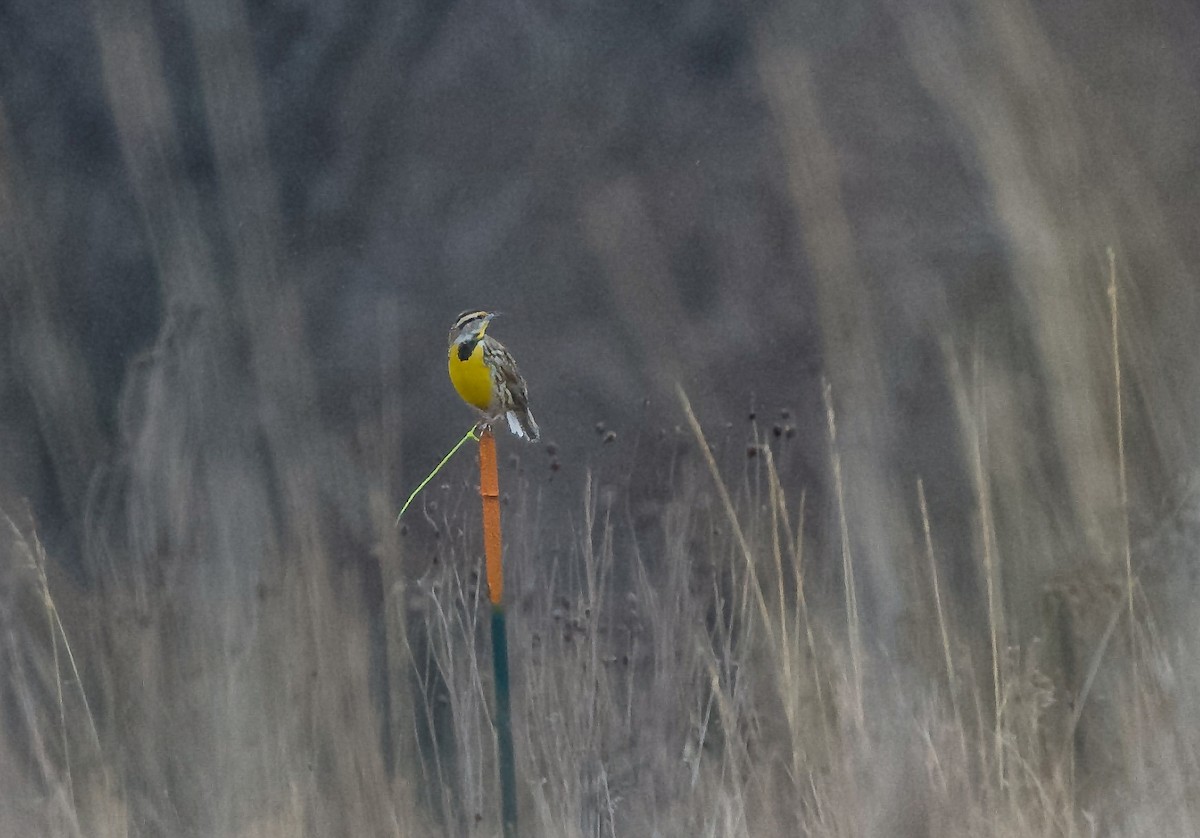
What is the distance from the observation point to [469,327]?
183 centimetres

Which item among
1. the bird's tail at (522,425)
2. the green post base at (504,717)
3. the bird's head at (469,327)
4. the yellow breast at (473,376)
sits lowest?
the green post base at (504,717)

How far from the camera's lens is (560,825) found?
6.46 feet

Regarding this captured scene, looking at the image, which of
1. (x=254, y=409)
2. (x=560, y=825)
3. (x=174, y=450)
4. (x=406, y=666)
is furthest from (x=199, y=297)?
(x=560, y=825)

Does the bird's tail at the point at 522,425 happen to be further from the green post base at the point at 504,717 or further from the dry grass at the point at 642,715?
the green post base at the point at 504,717

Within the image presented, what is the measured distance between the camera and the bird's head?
5.92ft

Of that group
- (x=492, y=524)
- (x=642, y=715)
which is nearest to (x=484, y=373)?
(x=492, y=524)

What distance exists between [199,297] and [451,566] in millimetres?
1149

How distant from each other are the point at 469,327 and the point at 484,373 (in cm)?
7

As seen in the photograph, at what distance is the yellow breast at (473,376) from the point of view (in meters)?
1.79

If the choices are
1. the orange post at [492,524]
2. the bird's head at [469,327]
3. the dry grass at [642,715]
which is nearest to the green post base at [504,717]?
the orange post at [492,524]

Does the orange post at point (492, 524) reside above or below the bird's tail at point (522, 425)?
below

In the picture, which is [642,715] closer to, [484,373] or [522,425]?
[522,425]

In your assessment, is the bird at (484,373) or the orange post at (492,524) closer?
the orange post at (492,524)

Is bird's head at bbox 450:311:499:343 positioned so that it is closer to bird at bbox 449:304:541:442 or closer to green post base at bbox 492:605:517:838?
bird at bbox 449:304:541:442
